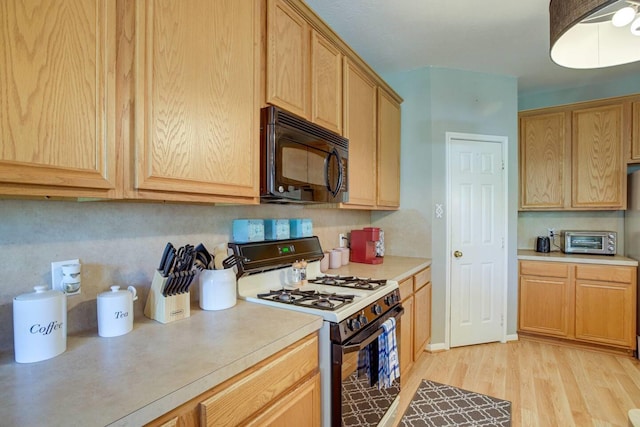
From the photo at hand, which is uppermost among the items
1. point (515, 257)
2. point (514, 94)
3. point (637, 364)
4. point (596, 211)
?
point (514, 94)

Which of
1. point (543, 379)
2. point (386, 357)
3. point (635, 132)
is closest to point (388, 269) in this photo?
point (386, 357)

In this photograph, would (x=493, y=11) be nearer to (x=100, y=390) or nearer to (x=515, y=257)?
(x=515, y=257)

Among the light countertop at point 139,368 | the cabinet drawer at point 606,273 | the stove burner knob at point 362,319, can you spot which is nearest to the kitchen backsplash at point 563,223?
the cabinet drawer at point 606,273

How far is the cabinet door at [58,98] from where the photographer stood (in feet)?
2.53

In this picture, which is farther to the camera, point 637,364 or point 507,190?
point 507,190

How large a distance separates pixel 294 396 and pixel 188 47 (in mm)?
1335

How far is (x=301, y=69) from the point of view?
1.76m

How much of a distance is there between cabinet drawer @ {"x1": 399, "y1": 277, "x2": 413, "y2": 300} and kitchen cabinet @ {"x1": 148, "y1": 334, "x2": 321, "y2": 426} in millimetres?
1123

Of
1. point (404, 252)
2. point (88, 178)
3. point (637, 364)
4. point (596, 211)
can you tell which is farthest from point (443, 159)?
point (88, 178)

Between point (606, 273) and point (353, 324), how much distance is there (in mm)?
2961

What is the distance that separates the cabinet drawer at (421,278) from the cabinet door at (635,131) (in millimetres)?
2313

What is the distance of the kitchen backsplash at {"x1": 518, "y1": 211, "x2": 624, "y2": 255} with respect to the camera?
3.46 metres

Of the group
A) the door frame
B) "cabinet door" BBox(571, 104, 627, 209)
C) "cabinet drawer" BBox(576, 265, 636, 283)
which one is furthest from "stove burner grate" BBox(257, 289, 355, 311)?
"cabinet door" BBox(571, 104, 627, 209)

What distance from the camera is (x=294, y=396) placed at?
1.19m
